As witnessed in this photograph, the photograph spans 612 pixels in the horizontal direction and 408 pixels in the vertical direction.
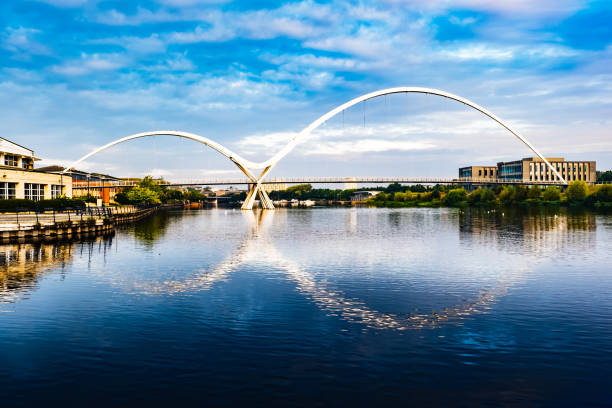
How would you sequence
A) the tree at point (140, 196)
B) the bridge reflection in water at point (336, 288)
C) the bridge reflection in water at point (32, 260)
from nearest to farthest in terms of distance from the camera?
1. the bridge reflection in water at point (336, 288)
2. the bridge reflection in water at point (32, 260)
3. the tree at point (140, 196)

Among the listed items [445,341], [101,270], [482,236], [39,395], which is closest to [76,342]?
[39,395]

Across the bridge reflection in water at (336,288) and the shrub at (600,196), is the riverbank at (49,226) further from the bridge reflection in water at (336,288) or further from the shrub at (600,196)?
the shrub at (600,196)

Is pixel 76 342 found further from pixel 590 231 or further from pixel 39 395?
pixel 590 231

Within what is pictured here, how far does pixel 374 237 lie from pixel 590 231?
21.6 m


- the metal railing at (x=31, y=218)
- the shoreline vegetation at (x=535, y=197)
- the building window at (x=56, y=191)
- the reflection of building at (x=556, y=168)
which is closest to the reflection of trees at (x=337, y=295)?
the metal railing at (x=31, y=218)

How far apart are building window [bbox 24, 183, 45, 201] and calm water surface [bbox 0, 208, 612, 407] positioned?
106 feet

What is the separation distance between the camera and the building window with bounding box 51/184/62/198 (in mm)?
61875

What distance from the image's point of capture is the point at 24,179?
174 ft

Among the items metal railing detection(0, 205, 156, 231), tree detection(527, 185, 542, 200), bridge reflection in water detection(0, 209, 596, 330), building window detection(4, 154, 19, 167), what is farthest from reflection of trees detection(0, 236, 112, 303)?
tree detection(527, 185, 542, 200)

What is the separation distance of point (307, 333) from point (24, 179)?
51189 mm

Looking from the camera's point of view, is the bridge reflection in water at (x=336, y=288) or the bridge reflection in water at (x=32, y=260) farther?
the bridge reflection in water at (x=32, y=260)

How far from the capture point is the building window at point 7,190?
164 ft

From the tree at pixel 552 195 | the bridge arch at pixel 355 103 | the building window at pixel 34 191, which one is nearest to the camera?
the building window at pixel 34 191

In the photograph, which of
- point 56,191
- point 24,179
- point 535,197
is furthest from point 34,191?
point 535,197
